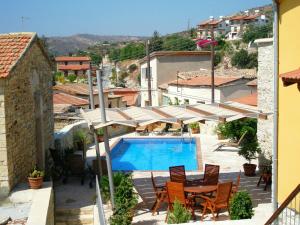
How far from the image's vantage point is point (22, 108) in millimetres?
13852

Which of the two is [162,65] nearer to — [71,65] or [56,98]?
[56,98]

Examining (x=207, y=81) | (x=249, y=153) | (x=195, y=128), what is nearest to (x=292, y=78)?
(x=249, y=153)

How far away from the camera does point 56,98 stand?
3853 cm

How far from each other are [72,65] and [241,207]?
115096mm

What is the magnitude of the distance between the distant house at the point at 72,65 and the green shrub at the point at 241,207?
10706 cm

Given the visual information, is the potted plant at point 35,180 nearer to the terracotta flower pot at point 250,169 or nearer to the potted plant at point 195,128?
the terracotta flower pot at point 250,169

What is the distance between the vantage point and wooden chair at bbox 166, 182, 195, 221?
11961 millimetres

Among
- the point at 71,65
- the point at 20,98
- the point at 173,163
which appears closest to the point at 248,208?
the point at 20,98

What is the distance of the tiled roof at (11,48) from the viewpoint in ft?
40.5

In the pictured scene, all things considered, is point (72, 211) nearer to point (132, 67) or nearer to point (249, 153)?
point (249, 153)

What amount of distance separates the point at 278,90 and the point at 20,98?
847 cm

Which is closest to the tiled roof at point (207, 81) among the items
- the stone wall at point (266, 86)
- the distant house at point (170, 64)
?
the distant house at point (170, 64)

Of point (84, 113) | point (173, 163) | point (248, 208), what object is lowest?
point (173, 163)

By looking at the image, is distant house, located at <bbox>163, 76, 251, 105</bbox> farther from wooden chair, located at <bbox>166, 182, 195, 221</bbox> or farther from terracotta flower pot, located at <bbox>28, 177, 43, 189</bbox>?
terracotta flower pot, located at <bbox>28, 177, 43, 189</bbox>
